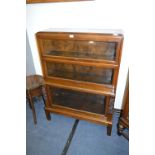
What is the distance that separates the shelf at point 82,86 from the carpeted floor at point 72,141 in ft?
2.01

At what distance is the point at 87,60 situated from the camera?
4.32ft

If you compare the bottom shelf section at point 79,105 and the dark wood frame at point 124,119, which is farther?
the bottom shelf section at point 79,105

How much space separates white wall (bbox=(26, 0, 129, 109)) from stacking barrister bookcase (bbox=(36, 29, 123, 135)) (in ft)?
0.87

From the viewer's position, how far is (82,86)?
4.82ft

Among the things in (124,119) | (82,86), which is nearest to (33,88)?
(82,86)

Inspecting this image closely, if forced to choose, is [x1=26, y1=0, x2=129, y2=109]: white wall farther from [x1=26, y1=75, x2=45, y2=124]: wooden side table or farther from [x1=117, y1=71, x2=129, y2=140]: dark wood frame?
[x1=26, y1=75, x2=45, y2=124]: wooden side table

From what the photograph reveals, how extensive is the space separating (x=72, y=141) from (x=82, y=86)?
2.26 feet

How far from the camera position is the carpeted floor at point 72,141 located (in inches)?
60.0

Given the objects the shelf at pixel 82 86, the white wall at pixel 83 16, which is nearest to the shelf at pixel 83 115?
the shelf at pixel 82 86

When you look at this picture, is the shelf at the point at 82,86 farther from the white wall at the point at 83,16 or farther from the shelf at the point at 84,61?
the white wall at the point at 83,16

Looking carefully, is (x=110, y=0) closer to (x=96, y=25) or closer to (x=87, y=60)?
(x=96, y=25)
